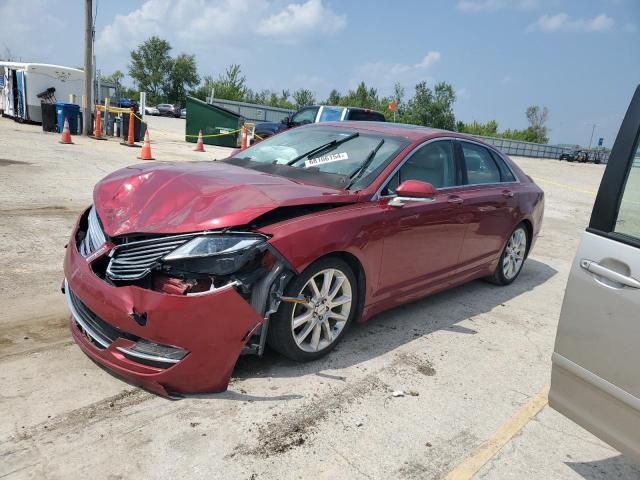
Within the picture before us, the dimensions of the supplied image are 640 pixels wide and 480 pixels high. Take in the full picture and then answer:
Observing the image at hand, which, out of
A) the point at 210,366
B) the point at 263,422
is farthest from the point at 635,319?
the point at 210,366

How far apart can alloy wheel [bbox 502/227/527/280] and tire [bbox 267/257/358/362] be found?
2645 mm

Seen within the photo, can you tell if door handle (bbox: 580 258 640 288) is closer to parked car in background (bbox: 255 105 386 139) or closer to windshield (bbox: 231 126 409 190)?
windshield (bbox: 231 126 409 190)

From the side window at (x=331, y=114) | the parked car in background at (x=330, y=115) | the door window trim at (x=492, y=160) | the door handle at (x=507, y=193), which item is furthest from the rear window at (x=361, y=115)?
the door handle at (x=507, y=193)

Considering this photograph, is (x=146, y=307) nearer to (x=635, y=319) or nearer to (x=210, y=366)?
(x=210, y=366)

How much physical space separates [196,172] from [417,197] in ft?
5.16

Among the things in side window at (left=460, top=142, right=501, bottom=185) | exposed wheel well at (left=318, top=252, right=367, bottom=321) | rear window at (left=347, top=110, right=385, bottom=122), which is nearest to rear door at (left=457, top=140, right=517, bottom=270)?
side window at (left=460, top=142, right=501, bottom=185)

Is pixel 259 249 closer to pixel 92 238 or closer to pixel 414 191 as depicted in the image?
pixel 92 238

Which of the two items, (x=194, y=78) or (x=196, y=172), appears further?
(x=194, y=78)

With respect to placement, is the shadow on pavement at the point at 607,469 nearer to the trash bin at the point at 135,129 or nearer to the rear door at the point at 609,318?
the rear door at the point at 609,318

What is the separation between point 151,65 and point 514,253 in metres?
83.3

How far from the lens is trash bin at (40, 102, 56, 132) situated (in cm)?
1662

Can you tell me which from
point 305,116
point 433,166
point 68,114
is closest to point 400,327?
point 433,166

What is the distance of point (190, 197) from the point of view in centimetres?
302

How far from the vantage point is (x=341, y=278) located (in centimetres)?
334
